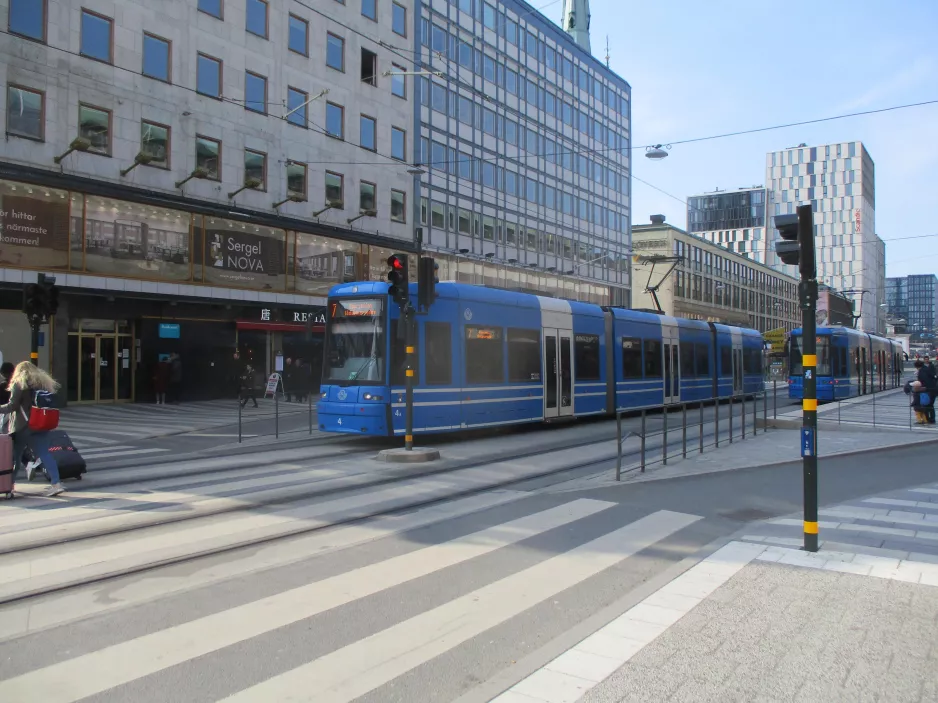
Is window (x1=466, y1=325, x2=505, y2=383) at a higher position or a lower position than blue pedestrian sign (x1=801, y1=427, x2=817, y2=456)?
higher

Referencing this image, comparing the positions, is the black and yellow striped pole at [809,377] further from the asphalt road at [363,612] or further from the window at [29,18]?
the window at [29,18]

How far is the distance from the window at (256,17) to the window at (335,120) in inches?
152

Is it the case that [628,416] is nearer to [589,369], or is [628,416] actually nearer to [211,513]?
[589,369]

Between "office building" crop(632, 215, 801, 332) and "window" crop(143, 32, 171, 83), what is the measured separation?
39.1 meters

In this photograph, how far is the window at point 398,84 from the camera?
3506 cm

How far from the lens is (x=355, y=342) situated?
14.7 meters

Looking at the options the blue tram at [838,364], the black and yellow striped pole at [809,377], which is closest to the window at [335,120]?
the blue tram at [838,364]

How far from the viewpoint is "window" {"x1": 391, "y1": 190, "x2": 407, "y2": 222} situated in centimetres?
3550

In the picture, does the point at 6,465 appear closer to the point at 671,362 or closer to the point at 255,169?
the point at 671,362

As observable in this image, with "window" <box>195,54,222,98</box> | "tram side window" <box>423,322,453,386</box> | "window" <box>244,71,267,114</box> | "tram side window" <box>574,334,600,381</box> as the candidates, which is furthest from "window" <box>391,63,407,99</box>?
"tram side window" <box>423,322,453,386</box>

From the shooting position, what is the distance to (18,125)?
21.7m

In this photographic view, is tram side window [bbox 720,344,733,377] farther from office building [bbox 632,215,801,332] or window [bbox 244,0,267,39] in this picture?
office building [bbox 632,215,801,332]

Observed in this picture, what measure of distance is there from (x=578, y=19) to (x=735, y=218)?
7602 cm

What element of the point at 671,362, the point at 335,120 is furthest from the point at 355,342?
the point at 335,120
